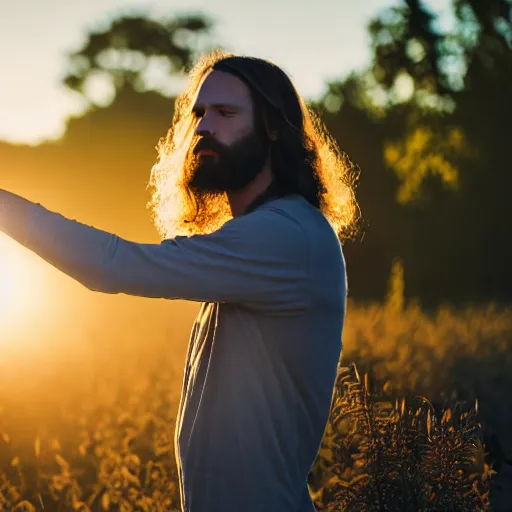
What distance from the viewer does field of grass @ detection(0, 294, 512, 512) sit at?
427cm

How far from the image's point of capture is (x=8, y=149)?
155 feet

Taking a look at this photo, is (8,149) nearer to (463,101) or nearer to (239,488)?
(463,101)

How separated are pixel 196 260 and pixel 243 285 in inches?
5.3

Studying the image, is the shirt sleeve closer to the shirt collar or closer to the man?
the man

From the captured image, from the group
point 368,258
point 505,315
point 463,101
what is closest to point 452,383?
point 505,315

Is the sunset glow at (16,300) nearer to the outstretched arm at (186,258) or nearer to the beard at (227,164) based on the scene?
the beard at (227,164)

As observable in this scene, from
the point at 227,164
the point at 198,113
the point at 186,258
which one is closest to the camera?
the point at 186,258

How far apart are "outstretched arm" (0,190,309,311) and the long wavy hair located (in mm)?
368

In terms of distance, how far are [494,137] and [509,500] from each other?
1863cm

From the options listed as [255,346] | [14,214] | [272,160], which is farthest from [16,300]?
[14,214]

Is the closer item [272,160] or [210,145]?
[210,145]

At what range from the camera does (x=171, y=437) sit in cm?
514

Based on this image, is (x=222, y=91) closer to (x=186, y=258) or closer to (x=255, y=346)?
(x=186, y=258)

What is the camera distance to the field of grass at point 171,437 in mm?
4270
